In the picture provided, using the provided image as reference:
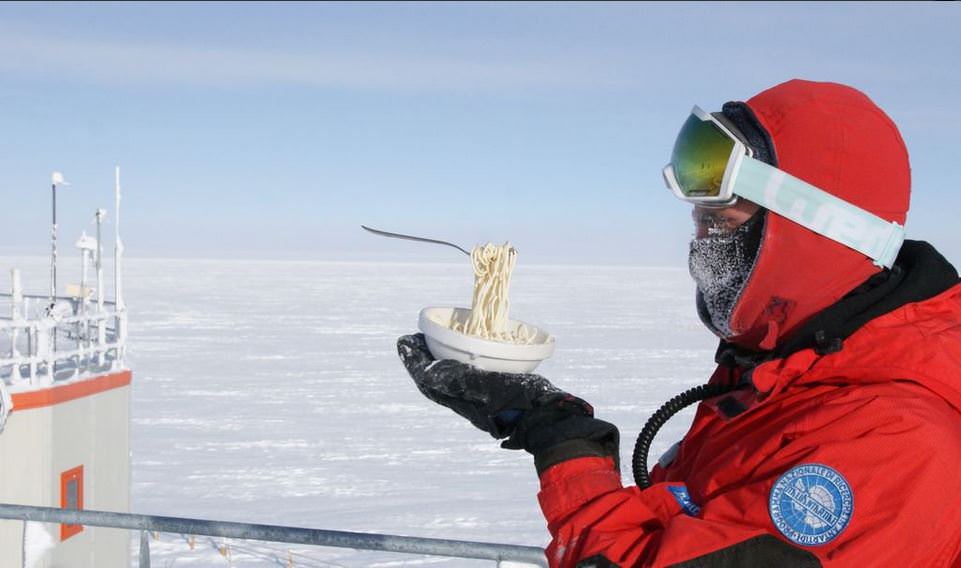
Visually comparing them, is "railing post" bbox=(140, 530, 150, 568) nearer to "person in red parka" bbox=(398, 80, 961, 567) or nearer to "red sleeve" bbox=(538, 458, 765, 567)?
"person in red parka" bbox=(398, 80, 961, 567)

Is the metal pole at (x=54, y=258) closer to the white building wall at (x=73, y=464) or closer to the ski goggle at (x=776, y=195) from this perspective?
the white building wall at (x=73, y=464)

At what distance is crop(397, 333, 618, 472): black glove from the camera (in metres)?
1.58

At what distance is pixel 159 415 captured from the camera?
2020cm

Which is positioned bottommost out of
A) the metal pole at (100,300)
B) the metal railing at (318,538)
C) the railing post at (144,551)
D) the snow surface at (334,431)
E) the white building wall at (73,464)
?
the snow surface at (334,431)

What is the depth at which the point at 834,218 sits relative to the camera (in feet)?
4.70

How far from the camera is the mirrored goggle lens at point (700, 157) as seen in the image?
1.56 meters

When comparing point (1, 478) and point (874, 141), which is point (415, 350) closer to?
point (874, 141)

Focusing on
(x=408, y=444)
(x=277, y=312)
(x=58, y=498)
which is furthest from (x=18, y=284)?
(x=277, y=312)

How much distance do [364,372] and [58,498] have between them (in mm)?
20006

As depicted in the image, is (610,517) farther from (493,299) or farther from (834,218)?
(493,299)

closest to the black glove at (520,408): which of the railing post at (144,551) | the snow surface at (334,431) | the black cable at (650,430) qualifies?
the black cable at (650,430)

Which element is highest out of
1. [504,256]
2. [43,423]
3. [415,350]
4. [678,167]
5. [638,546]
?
[678,167]

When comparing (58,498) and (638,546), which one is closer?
(638,546)

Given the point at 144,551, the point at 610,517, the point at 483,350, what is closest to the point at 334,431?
the point at 144,551
